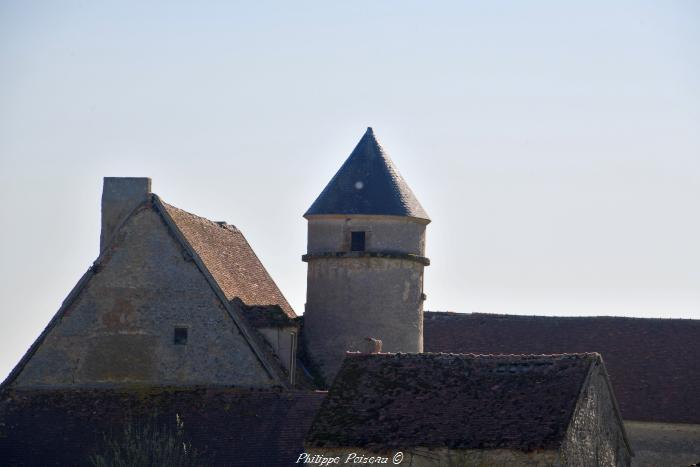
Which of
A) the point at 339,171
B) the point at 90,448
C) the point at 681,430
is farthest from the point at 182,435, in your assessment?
the point at 681,430

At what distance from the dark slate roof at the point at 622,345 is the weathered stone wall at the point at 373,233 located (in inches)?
290

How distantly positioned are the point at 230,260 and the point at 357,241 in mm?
3435

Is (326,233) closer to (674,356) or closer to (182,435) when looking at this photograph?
(182,435)

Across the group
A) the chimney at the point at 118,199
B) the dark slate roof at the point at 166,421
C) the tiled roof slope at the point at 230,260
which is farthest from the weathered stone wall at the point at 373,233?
the dark slate roof at the point at 166,421

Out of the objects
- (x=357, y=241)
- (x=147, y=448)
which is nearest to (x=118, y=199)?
(x=357, y=241)

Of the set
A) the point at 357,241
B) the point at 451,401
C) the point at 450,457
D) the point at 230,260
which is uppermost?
the point at 357,241

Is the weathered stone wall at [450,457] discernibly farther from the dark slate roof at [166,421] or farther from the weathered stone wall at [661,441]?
the weathered stone wall at [661,441]

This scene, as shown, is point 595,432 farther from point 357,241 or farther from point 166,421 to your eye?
point 166,421

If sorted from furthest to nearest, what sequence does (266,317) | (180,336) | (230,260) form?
(230,260)
(266,317)
(180,336)

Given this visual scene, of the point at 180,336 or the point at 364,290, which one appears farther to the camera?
the point at 364,290

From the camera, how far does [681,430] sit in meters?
43.7

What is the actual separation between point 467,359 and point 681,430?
12228 millimetres

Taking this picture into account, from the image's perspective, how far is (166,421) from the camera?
36.1m

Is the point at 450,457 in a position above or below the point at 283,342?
below
